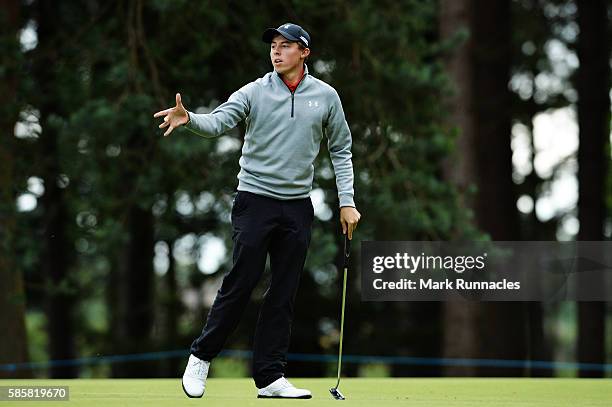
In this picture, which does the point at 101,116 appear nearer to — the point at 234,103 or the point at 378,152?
the point at 378,152

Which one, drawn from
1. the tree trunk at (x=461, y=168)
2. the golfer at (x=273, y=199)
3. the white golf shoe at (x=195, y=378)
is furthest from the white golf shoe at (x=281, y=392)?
the tree trunk at (x=461, y=168)

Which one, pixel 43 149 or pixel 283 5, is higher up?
pixel 283 5

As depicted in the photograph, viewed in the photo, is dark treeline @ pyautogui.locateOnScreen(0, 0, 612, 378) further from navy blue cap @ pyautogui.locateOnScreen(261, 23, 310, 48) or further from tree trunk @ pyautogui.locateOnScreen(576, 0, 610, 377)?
navy blue cap @ pyautogui.locateOnScreen(261, 23, 310, 48)

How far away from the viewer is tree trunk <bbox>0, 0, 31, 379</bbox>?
1215cm

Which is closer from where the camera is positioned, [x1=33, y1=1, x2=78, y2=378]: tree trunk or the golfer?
the golfer

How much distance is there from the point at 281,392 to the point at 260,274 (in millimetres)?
626

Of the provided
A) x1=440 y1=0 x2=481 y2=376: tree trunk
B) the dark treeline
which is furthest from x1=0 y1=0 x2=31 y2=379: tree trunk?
x1=440 y1=0 x2=481 y2=376: tree trunk

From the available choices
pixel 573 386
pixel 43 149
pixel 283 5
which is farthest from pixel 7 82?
pixel 573 386

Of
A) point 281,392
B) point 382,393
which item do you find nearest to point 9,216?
point 382,393

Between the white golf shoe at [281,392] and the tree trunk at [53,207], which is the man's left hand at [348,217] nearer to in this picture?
the white golf shoe at [281,392]

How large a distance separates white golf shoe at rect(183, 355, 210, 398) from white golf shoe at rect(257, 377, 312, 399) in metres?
0.33

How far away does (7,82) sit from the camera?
488 inches

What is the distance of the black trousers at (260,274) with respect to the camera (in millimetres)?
6207

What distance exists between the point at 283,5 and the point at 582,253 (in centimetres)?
422
